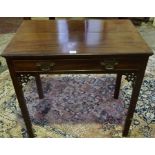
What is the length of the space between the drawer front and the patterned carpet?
0.59 meters

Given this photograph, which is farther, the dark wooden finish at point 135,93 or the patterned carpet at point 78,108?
the patterned carpet at point 78,108

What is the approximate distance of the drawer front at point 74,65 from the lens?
42.6 inches

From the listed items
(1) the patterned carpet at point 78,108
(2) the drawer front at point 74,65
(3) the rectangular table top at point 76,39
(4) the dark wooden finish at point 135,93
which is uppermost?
(3) the rectangular table top at point 76,39

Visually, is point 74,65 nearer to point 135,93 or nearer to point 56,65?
point 56,65

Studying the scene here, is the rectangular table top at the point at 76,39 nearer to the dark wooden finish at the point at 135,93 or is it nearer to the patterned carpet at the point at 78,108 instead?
the dark wooden finish at the point at 135,93

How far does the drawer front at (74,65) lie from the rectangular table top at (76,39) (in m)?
0.05

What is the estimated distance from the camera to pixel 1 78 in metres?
2.08

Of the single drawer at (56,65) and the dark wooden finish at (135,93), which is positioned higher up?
the single drawer at (56,65)

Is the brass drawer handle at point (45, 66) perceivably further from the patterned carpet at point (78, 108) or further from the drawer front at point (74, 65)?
the patterned carpet at point (78, 108)

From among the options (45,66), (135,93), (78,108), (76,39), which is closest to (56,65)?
(45,66)

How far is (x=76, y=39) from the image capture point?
1200 mm

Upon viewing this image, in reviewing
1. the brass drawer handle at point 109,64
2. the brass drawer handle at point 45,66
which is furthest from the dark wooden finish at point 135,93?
the brass drawer handle at point 45,66

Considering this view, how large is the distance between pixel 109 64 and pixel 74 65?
0.19m
